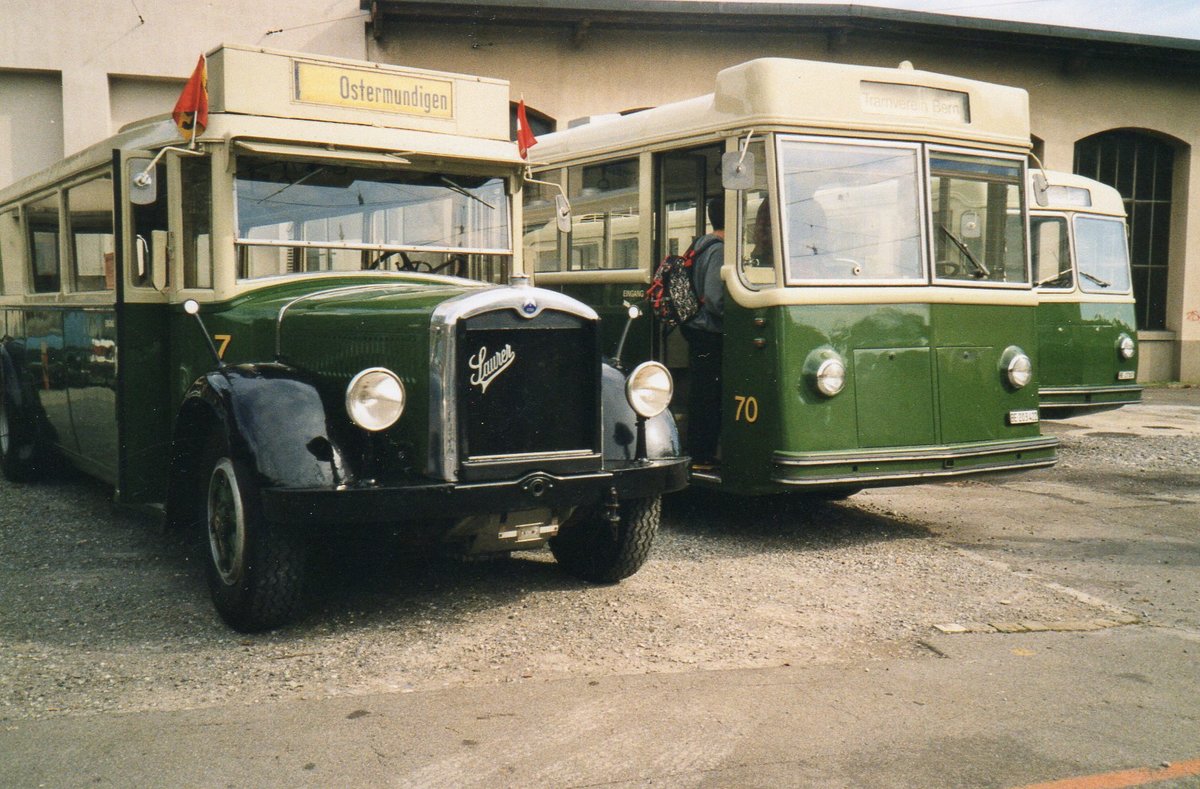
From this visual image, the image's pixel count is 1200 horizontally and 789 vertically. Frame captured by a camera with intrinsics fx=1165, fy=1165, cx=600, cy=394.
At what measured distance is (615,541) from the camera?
5945 millimetres

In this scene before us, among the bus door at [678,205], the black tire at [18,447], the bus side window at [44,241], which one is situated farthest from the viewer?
the black tire at [18,447]

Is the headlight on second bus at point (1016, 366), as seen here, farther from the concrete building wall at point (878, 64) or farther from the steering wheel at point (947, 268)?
the concrete building wall at point (878, 64)

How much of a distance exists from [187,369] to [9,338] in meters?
4.08

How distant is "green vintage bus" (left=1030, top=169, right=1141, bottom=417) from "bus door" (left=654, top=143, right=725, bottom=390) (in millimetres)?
5150

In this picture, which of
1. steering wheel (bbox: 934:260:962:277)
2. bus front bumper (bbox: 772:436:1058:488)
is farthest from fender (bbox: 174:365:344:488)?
steering wheel (bbox: 934:260:962:277)

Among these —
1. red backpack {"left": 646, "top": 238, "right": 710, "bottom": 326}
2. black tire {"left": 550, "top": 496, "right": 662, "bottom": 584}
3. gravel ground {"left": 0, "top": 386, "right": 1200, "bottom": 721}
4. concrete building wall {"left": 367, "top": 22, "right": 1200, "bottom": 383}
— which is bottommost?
gravel ground {"left": 0, "top": 386, "right": 1200, "bottom": 721}

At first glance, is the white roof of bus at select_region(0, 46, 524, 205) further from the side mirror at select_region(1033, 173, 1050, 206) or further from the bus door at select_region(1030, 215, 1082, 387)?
the bus door at select_region(1030, 215, 1082, 387)

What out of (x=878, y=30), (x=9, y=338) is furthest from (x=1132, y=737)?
(x=878, y=30)

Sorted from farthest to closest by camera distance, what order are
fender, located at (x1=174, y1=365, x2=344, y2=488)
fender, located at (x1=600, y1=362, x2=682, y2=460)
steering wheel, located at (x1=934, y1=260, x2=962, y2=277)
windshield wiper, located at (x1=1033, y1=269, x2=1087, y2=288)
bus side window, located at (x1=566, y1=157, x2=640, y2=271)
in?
1. windshield wiper, located at (x1=1033, y1=269, x2=1087, y2=288)
2. bus side window, located at (x1=566, y1=157, x2=640, y2=271)
3. steering wheel, located at (x1=934, y1=260, x2=962, y2=277)
4. fender, located at (x1=600, y1=362, x2=682, y2=460)
5. fender, located at (x1=174, y1=365, x2=344, y2=488)

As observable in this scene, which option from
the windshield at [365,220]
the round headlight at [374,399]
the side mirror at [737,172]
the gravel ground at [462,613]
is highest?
the side mirror at [737,172]

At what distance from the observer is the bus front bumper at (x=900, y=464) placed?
6.96 m

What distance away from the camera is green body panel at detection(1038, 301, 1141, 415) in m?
11.9

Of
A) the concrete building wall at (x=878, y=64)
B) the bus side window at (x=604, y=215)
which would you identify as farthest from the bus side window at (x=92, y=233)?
the concrete building wall at (x=878, y=64)

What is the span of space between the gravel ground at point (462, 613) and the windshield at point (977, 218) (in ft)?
5.90
